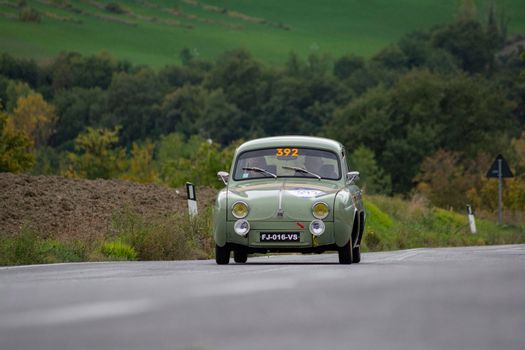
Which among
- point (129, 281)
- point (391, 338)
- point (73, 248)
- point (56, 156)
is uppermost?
point (391, 338)

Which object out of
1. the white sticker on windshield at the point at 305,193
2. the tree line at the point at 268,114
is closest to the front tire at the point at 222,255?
the white sticker on windshield at the point at 305,193

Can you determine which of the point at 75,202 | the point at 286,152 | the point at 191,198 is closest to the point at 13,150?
the point at 75,202

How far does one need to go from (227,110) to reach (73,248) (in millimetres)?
155115

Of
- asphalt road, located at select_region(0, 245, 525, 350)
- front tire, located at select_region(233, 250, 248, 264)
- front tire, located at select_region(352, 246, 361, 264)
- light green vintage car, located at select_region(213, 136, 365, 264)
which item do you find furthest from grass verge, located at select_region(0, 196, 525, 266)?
asphalt road, located at select_region(0, 245, 525, 350)

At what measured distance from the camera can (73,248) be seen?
21359 mm

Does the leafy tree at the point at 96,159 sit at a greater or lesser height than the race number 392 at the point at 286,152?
lesser

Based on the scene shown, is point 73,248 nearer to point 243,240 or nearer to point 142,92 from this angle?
point 243,240

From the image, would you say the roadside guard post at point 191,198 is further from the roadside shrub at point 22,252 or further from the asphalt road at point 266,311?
the asphalt road at point 266,311

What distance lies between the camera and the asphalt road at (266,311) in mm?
7887

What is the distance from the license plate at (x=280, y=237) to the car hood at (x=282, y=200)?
0.19 m

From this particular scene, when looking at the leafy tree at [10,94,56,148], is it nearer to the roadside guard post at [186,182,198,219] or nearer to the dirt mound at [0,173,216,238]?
the dirt mound at [0,173,216,238]

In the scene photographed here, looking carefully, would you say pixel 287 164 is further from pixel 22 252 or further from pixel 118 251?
pixel 22 252

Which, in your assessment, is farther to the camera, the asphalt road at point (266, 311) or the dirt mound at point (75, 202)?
the dirt mound at point (75, 202)

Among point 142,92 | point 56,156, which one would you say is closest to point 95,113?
point 142,92
